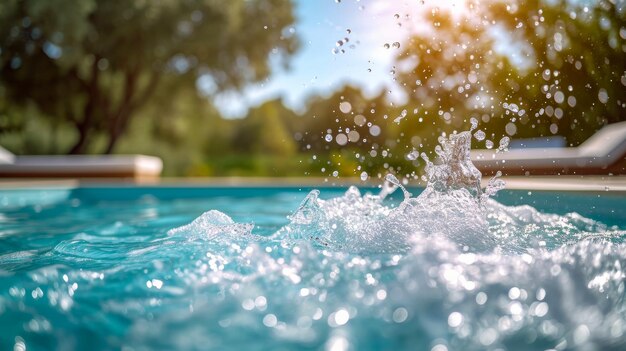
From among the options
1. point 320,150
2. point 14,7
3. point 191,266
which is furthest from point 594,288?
point 320,150

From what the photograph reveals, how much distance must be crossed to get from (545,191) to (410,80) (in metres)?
13.1

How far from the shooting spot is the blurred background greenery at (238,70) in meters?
10.9

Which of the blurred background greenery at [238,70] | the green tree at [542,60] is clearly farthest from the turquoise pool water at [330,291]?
the blurred background greenery at [238,70]

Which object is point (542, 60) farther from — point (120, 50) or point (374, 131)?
point (374, 131)

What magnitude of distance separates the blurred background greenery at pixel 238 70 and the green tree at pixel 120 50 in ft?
0.12

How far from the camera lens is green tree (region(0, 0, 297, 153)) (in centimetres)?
1271

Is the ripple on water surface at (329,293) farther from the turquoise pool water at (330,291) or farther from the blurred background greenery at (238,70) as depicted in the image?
the blurred background greenery at (238,70)

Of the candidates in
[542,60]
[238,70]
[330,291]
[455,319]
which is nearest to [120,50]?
[238,70]

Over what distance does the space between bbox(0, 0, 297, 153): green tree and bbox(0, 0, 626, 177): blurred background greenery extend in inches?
1.4

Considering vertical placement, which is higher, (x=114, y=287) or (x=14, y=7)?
(x=14, y=7)

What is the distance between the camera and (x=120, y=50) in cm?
1385

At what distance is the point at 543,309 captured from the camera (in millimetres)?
1848

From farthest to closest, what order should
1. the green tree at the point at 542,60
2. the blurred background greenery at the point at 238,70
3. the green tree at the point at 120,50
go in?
the green tree at the point at 120,50
the blurred background greenery at the point at 238,70
the green tree at the point at 542,60

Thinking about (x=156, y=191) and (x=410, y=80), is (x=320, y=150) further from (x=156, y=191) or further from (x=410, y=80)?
(x=156, y=191)
